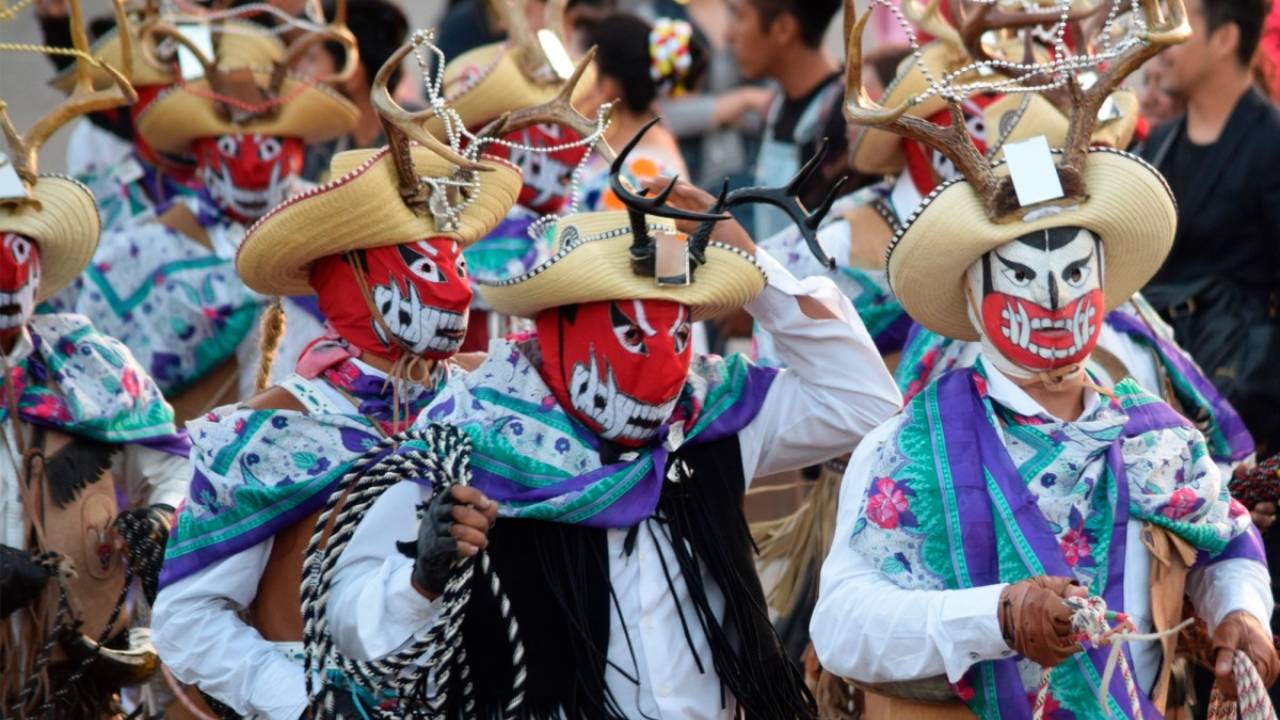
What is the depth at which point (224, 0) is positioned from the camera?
778 centimetres

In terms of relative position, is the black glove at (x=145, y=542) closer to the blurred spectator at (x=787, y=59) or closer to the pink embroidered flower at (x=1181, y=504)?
the pink embroidered flower at (x=1181, y=504)

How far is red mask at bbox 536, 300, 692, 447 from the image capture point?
14.7 feet

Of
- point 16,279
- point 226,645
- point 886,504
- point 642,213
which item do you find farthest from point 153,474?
point 886,504

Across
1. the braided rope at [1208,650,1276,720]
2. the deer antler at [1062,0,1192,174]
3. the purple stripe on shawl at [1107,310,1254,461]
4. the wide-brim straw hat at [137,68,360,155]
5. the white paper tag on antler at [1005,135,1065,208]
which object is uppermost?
the deer antler at [1062,0,1192,174]

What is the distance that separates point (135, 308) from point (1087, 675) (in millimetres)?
3978

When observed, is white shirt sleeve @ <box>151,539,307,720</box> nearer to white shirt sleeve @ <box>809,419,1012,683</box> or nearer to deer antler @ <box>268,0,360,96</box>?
white shirt sleeve @ <box>809,419,1012,683</box>

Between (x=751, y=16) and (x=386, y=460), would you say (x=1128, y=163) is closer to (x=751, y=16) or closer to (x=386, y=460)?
(x=386, y=460)

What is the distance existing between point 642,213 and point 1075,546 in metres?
1.12

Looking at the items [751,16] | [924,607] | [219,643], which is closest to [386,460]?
[219,643]

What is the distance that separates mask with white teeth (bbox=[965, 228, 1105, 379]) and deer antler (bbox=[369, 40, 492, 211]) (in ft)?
3.99

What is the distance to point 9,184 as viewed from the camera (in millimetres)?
5402

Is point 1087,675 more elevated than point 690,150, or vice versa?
point 1087,675

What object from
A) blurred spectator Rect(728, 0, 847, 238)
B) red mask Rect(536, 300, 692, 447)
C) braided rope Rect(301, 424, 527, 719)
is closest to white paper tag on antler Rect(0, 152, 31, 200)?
braided rope Rect(301, 424, 527, 719)

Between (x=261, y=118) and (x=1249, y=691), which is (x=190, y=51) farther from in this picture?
(x=1249, y=691)
